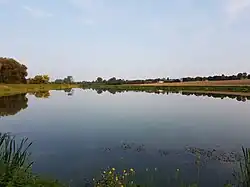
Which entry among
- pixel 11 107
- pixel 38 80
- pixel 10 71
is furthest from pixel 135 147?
pixel 38 80

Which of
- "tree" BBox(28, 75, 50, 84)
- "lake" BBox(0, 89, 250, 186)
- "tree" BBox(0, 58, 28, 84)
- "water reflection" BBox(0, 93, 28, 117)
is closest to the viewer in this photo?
"lake" BBox(0, 89, 250, 186)

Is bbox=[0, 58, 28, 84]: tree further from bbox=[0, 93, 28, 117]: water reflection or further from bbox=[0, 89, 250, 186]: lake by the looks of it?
bbox=[0, 89, 250, 186]: lake

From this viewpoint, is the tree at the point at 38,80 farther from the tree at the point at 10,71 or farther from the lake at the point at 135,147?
the lake at the point at 135,147

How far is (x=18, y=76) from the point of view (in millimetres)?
77062

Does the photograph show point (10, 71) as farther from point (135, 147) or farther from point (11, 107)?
point (135, 147)

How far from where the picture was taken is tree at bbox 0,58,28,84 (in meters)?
74.6

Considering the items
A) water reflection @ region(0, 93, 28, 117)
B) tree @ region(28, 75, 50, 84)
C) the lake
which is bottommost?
the lake

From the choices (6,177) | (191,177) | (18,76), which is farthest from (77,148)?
(18,76)

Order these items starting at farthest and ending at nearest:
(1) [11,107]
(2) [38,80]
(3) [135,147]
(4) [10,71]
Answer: (2) [38,80] < (4) [10,71] < (1) [11,107] < (3) [135,147]

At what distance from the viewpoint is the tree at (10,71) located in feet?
245

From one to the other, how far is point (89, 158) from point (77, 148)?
1.73 meters

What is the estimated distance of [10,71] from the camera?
246 feet

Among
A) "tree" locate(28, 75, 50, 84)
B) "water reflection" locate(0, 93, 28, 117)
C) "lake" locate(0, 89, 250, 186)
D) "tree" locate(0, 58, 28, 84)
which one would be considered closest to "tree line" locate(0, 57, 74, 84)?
"tree" locate(0, 58, 28, 84)

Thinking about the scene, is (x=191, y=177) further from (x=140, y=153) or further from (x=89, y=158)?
(x=89, y=158)
